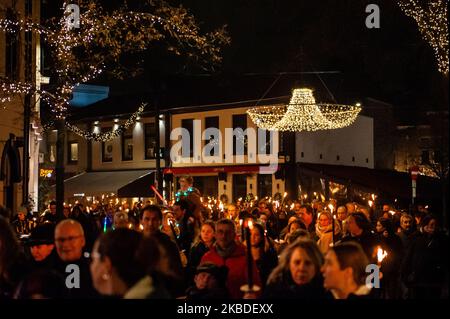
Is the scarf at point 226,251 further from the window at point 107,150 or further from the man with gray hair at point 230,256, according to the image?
the window at point 107,150

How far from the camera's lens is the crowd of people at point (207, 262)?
3537mm

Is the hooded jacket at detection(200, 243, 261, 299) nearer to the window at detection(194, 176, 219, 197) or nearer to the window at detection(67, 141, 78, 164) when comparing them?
the window at detection(194, 176, 219, 197)

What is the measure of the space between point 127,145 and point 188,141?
4.70 meters

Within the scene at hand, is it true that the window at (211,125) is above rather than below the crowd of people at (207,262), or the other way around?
above

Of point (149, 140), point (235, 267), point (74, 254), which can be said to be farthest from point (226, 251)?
point (149, 140)

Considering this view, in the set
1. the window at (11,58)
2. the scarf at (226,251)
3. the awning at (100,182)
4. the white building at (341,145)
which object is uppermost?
the window at (11,58)

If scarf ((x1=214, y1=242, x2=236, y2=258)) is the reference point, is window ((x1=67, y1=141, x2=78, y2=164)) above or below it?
above

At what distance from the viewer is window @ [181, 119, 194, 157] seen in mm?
34031

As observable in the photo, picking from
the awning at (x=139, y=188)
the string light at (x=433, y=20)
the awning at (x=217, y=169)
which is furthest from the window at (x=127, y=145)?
the string light at (x=433, y=20)

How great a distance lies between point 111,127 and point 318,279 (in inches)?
1328

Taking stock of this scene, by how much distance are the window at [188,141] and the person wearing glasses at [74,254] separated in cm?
2854

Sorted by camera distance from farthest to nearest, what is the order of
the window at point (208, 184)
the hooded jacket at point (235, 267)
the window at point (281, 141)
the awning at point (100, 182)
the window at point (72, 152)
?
1. the window at point (72, 152)
2. the awning at point (100, 182)
3. the window at point (208, 184)
4. the window at point (281, 141)
5. the hooded jacket at point (235, 267)

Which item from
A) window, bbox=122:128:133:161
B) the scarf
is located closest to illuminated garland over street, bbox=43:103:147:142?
window, bbox=122:128:133:161

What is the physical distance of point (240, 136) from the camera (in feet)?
105
